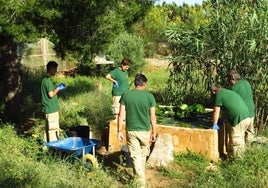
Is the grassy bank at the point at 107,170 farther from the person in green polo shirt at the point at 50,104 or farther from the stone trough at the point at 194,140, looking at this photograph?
the person in green polo shirt at the point at 50,104

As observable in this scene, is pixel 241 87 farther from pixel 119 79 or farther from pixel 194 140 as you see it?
pixel 119 79

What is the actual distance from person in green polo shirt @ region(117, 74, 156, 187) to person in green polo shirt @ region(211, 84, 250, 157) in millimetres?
1313

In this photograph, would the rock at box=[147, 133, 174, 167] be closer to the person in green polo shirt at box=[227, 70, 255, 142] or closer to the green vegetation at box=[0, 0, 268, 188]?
the green vegetation at box=[0, 0, 268, 188]

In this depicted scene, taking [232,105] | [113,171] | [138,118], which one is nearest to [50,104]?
[113,171]

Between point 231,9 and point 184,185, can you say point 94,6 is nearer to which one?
point 231,9

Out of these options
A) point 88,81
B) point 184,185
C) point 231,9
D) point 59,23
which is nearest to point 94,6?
point 59,23

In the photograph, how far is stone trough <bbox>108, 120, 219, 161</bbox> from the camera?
768 centimetres

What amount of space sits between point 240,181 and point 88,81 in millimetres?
11780

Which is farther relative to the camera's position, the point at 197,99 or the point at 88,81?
the point at 88,81

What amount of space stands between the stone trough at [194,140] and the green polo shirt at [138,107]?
5.78ft

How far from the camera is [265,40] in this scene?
875cm

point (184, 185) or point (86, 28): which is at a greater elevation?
point (86, 28)

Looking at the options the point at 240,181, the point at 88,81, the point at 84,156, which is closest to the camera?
the point at 240,181

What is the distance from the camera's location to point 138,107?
6.22m
